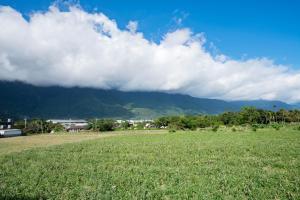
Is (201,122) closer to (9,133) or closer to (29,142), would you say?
(9,133)

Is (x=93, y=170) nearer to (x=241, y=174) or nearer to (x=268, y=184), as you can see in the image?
(x=241, y=174)

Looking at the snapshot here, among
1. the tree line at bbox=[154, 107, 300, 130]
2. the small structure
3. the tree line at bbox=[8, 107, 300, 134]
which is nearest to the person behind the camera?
the small structure

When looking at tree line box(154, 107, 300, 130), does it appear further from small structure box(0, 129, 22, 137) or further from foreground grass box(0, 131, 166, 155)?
small structure box(0, 129, 22, 137)

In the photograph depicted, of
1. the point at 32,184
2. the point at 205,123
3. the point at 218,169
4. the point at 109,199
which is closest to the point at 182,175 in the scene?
the point at 218,169

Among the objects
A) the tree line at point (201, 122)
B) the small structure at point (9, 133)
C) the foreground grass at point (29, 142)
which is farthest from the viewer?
the tree line at point (201, 122)

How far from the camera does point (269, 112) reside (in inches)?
6024

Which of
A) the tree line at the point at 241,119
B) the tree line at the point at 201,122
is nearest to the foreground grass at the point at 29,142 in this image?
the tree line at the point at 201,122

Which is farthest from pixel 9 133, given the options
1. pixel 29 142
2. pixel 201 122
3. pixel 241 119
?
pixel 241 119

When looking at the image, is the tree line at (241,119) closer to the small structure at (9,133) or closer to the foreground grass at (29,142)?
the foreground grass at (29,142)

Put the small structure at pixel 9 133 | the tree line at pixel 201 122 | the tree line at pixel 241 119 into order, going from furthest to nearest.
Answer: the tree line at pixel 241 119, the tree line at pixel 201 122, the small structure at pixel 9 133

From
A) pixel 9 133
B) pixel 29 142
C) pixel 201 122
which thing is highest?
pixel 201 122

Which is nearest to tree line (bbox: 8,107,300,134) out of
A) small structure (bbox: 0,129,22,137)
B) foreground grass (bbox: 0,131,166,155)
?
small structure (bbox: 0,129,22,137)

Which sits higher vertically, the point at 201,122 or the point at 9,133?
the point at 201,122

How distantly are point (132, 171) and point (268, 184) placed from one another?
29.2ft
